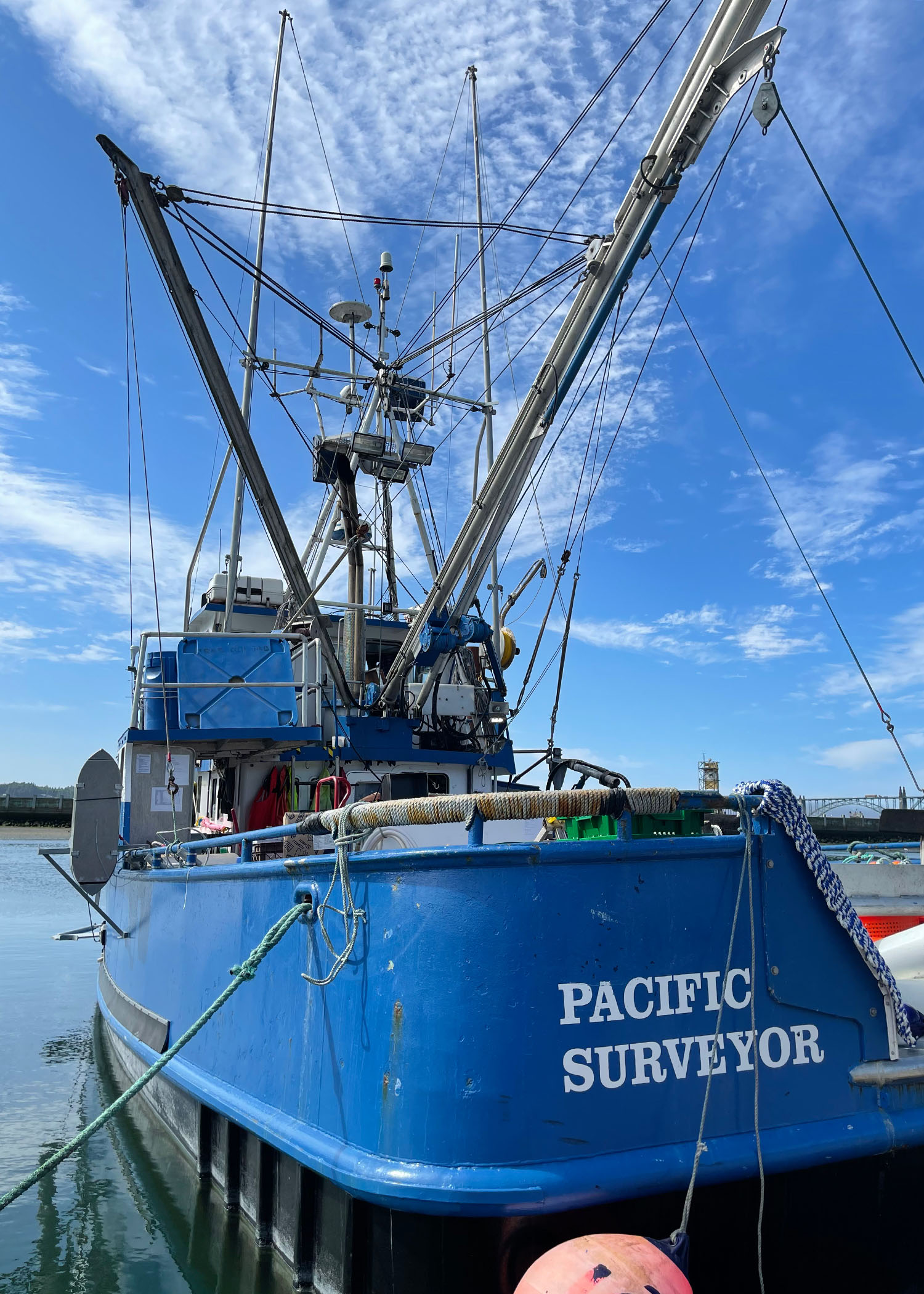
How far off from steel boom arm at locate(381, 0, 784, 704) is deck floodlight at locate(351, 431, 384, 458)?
10.0 feet

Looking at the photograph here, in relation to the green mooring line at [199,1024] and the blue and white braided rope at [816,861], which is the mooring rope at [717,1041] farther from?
the green mooring line at [199,1024]

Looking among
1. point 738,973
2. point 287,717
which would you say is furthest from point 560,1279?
point 287,717

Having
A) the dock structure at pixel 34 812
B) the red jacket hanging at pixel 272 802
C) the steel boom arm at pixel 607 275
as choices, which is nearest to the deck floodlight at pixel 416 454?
the steel boom arm at pixel 607 275

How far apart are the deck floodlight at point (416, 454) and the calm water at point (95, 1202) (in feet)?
27.6

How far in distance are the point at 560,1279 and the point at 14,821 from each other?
70.1 meters

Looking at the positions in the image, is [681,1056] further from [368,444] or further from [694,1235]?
[368,444]

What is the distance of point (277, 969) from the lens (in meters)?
4.71

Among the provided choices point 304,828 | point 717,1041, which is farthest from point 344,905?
point 717,1041

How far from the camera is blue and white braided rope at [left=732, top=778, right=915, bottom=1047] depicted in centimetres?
390

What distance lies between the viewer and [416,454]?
13.4m

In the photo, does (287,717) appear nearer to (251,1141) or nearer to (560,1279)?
(251,1141)

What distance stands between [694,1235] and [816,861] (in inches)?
60.8

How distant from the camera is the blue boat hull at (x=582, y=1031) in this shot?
3471 mm

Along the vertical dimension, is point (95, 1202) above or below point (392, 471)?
below
